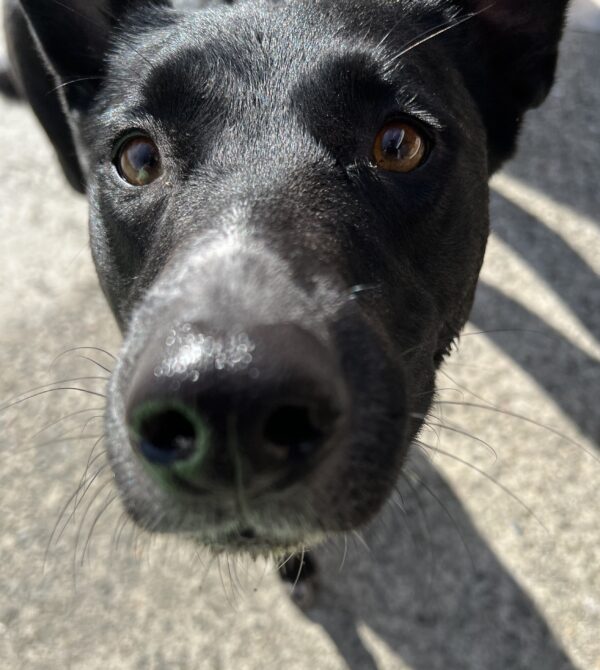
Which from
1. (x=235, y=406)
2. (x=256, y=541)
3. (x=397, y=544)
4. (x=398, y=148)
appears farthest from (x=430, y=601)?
(x=235, y=406)

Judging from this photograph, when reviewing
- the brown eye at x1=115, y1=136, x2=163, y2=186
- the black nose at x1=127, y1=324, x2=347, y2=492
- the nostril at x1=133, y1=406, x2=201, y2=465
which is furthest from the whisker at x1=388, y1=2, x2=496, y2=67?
the nostril at x1=133, y1=406, x2=201, y2=465

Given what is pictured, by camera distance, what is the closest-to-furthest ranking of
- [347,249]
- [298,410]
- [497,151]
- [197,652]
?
[298,410] < [347,249] < [497,151] < [197,652]

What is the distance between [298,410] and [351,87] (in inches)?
37.3

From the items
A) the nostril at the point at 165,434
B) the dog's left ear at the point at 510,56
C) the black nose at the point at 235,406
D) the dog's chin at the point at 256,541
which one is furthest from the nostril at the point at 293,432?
the dog's left ear at the point at 510,56

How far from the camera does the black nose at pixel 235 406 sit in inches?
38.9

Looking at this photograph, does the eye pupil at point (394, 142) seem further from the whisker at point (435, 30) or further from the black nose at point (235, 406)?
the black nose at point (235, 406)

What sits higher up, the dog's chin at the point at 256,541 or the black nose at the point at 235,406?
the black nose at the point at 235,406

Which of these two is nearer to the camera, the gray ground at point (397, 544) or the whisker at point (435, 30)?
the whisker at point (435, 30)

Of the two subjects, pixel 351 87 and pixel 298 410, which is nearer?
pixel 298 410

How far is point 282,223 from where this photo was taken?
1.39 meters

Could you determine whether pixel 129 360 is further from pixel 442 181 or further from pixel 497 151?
pixel 497 151

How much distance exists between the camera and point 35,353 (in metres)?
3.40

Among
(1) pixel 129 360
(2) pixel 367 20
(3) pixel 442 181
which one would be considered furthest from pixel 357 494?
(2) pixel 367 20

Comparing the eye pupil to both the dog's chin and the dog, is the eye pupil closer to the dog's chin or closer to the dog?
the dog
